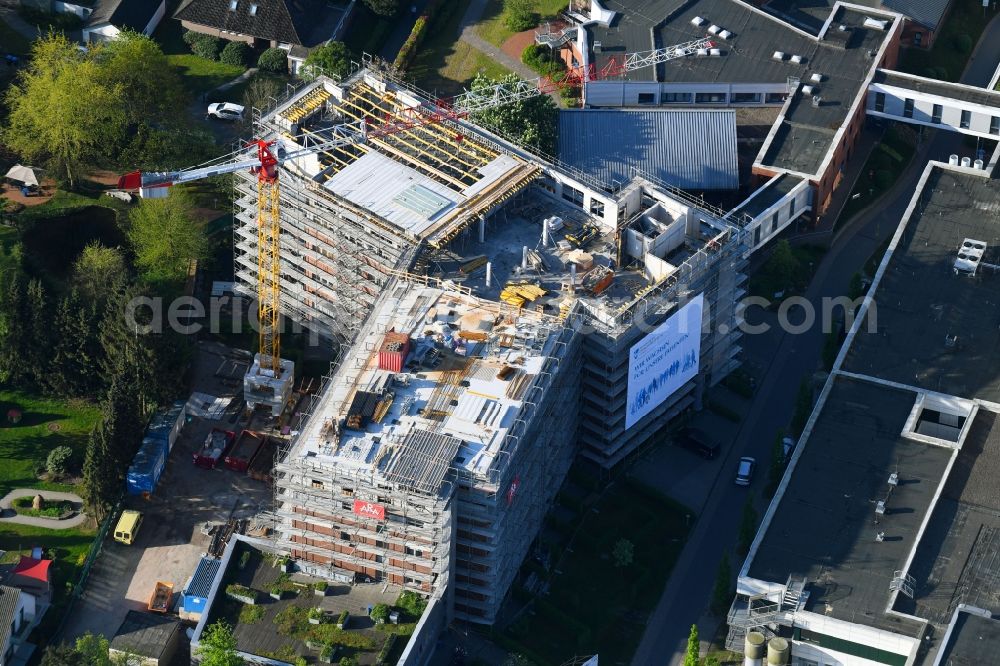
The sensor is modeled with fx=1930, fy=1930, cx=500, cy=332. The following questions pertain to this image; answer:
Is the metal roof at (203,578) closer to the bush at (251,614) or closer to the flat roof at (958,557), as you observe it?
the bush at (251,614)

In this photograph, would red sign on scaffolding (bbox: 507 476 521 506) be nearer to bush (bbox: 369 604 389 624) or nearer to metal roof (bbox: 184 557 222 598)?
bush (bbox: 369 604 389 624)

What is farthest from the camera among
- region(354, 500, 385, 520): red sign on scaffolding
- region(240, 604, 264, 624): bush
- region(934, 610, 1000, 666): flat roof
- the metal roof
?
the metal roof

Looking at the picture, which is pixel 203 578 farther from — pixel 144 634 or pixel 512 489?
pixel 512 489

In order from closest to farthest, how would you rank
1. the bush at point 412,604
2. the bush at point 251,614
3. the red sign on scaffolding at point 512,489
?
the bush at point 251,614 < the bush at point 412,604 < the red sign on scaffolding at point 512,489

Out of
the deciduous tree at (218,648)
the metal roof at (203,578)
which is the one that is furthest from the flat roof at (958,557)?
the metal roof at (203,578)

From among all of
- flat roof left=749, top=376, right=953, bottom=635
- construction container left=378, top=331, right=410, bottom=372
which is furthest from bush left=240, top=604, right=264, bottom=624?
flat roof left=749, top=376, right=953, bottom=635
